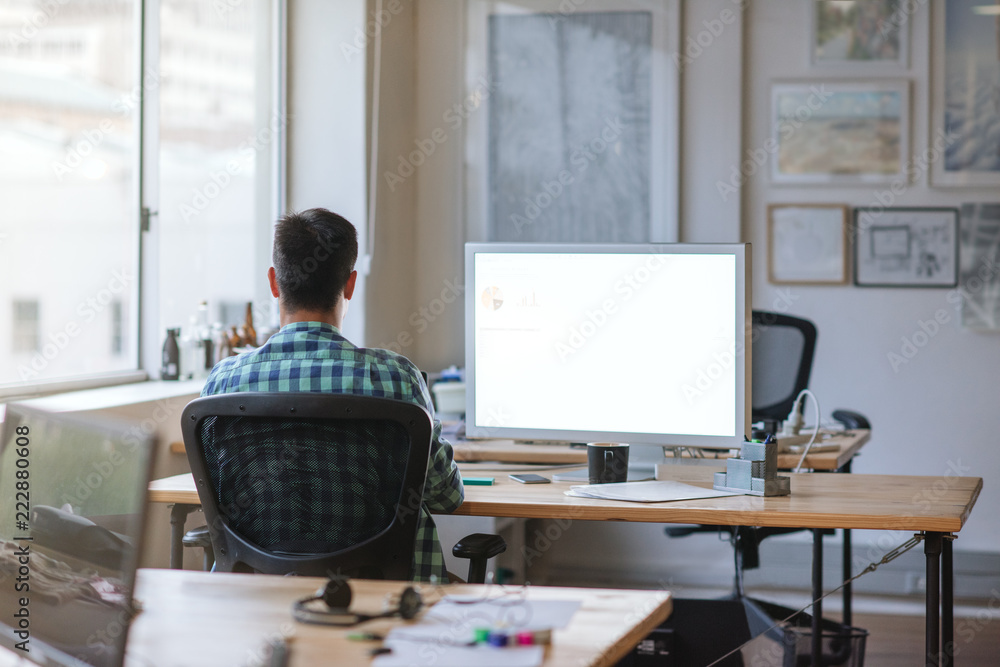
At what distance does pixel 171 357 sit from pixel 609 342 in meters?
1.57

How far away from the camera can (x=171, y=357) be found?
3.07 meters

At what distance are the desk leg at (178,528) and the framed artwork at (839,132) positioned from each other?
2.96m

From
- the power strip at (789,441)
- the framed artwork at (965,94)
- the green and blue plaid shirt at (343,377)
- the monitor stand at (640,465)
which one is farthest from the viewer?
the framed artwork at (965,94)

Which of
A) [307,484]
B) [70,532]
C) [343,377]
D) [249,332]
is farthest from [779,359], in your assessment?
[70,532]

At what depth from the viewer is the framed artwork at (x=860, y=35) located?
4094 mm

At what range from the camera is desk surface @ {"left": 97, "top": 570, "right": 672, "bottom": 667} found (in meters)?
0.99

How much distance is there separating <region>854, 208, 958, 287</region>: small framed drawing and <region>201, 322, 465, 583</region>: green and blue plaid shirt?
9.52 ft

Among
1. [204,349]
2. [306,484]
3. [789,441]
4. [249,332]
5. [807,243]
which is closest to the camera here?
[306,484]

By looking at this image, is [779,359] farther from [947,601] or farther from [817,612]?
Answer: [947,601]

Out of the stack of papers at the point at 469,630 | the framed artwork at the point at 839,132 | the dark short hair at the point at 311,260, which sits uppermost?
the framed artwork at the point at 839,132

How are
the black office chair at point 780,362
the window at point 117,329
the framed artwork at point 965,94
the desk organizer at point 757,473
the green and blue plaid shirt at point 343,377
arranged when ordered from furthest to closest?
the framed artwork at point 965,94 → the black office chair at point 780,362 → the window at point 117,329 → the desk organizer at point 757,473 → the green and blue plaid shirt at point 343,377

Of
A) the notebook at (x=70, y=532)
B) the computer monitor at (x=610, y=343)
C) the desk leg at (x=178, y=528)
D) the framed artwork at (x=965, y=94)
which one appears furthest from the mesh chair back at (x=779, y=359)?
the notebook at (x=70, y=532)

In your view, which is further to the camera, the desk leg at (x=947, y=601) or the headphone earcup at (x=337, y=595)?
the desk leg at (x=947, y=601)

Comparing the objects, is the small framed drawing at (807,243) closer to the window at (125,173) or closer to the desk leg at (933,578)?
the window at (125,173)
